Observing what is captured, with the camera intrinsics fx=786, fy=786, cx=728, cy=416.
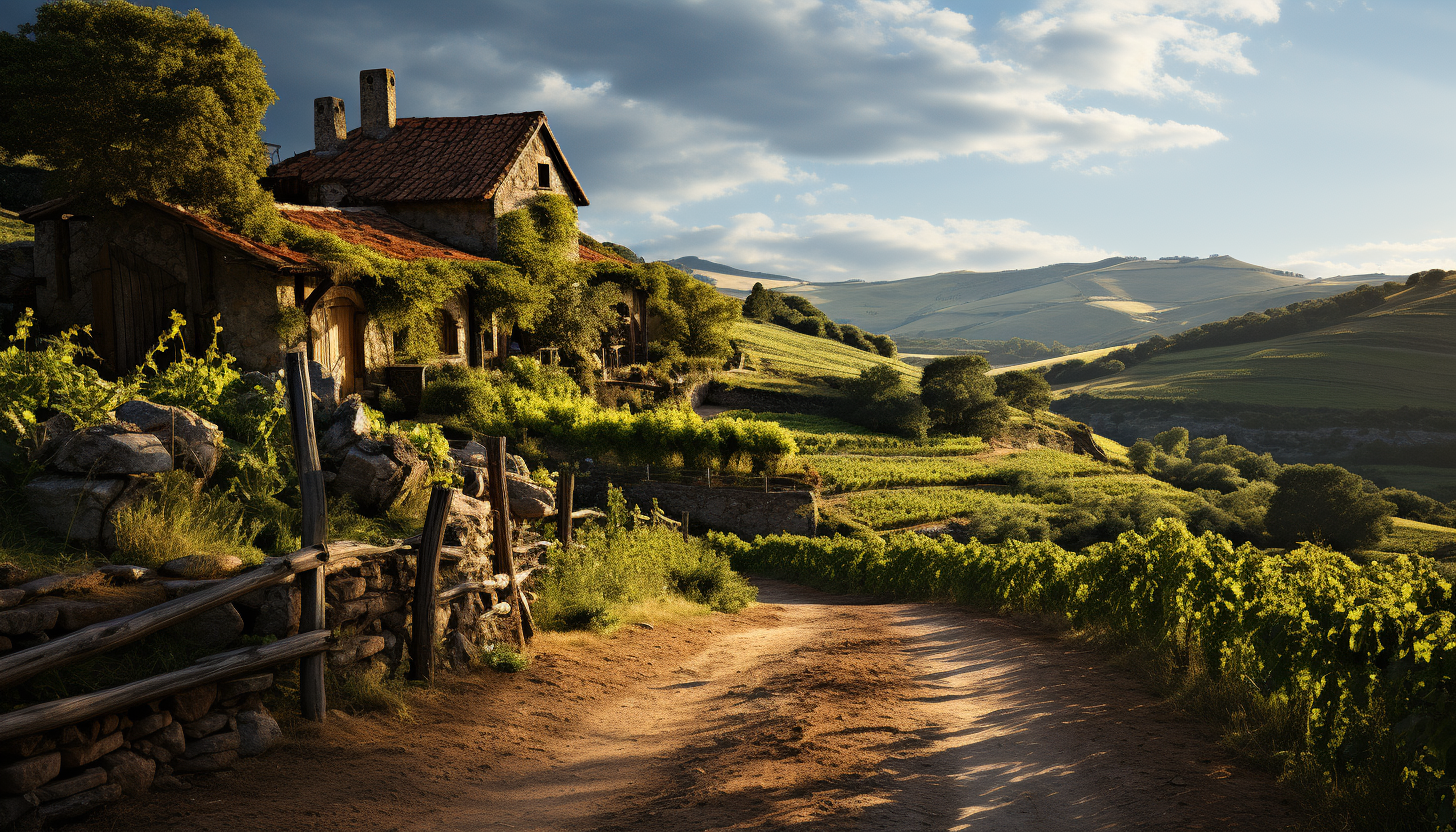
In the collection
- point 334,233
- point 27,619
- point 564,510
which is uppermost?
point 334,233

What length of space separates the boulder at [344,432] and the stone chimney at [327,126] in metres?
25.4

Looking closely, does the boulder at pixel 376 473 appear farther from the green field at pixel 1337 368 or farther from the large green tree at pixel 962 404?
the green field at pixel 1337 368

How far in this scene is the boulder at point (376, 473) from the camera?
8328mm

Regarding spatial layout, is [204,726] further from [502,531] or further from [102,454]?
[502,531]

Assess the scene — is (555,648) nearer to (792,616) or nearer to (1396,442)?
(792,616)

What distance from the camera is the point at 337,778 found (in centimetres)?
545

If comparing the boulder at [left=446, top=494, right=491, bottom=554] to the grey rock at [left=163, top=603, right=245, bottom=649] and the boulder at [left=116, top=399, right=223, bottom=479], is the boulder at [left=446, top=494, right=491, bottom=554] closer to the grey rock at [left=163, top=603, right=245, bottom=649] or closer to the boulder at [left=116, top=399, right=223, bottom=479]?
the boulder at [left=116, top=399, right=223, bottom=479]

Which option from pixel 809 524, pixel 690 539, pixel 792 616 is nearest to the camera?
pixel 792 616

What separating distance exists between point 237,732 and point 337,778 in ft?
2.58

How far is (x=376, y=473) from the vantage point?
27.6 feet

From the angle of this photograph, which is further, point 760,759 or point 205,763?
point 760,759

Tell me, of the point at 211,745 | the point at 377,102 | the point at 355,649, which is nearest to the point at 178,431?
the point at 355,649

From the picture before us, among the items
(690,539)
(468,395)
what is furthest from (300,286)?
(690,539)

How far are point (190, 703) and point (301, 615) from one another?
1058 mm
